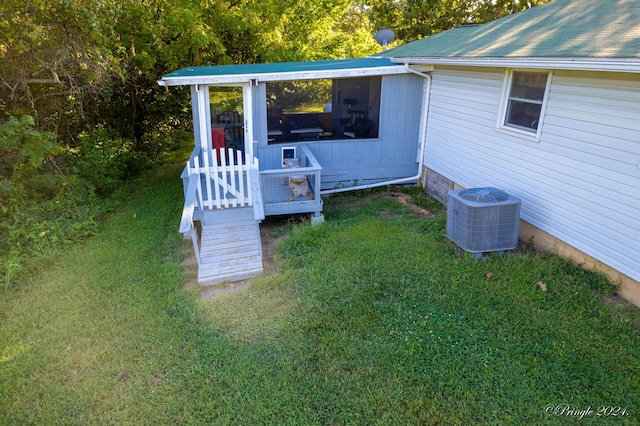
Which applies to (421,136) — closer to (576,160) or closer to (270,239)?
(576,160)

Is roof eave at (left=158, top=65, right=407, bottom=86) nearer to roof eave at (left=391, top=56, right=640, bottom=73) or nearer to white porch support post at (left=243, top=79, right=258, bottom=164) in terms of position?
white porch support post at (left=243, top=79, right=258, bottom=164)

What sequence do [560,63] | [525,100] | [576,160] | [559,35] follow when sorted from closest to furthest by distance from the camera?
[560,63]
[576,160]
[559,35]
[525,100]

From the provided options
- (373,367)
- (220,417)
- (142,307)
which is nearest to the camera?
(220,417)

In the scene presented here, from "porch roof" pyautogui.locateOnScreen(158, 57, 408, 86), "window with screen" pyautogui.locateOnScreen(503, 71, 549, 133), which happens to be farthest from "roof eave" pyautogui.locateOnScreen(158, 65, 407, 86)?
"window with screen" pyautogui.locateOnScreen(503, 71, 549, 133)

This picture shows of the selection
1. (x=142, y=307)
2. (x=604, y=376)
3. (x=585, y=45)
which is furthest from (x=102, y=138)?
(x=604, y=376)

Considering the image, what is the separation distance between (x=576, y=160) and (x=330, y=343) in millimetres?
3701

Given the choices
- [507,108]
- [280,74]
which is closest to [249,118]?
[280,74]

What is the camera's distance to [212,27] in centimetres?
1287

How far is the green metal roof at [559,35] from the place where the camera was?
4344mm

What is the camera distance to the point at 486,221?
5371 millimetres

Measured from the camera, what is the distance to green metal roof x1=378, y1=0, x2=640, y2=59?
434 centimetres

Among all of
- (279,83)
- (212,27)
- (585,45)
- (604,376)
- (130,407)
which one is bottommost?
(130,407)

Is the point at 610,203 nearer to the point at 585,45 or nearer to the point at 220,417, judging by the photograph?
the point at 585,45

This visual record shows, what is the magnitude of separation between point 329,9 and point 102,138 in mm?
9449
